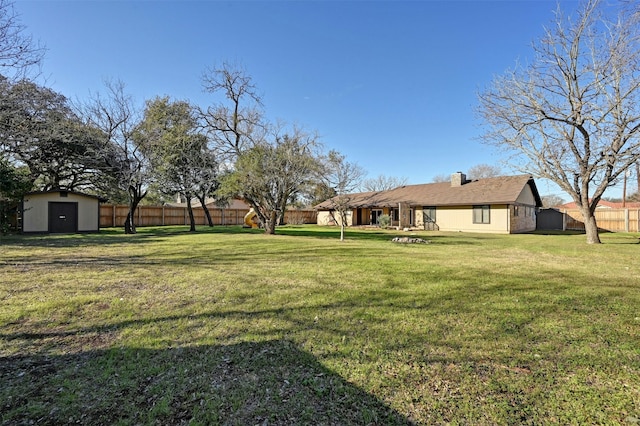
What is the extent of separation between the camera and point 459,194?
24.1 meters

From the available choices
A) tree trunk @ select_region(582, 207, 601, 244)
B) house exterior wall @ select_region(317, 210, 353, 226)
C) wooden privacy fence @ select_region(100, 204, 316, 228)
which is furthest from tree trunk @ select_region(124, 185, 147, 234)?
tree trunk @ select_region(582, 207, 601, 244)

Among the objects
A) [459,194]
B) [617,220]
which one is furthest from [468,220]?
[617,220]

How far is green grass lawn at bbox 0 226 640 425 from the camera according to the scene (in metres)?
2.26

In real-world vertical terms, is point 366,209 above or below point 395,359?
above

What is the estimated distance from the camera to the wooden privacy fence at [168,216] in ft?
86.2

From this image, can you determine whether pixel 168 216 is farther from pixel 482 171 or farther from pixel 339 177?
pixel 482 171

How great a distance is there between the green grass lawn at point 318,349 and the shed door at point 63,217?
46.3ft

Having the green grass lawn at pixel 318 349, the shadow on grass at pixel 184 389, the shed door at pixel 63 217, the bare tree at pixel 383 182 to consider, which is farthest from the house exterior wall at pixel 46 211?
the bare tree at pixel 383 182

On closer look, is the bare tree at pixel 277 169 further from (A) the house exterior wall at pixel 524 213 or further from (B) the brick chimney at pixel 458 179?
(B) the brick chimney at pixel 458 179

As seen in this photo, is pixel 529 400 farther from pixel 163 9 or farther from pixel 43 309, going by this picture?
pixel 163 9

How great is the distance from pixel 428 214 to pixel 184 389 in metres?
24.6

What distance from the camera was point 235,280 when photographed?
5.95 meters

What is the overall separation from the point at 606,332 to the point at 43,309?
22.9 feet

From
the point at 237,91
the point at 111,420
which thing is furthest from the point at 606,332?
the point at 237,91
